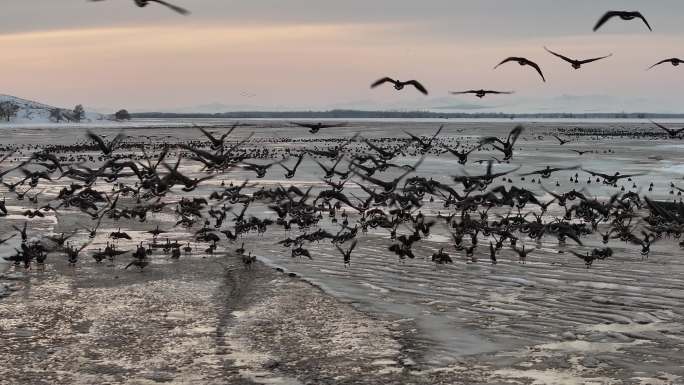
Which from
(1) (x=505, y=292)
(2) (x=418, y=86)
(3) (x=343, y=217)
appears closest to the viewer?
(2) (x=418, y=86)

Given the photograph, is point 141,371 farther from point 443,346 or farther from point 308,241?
point 308,241

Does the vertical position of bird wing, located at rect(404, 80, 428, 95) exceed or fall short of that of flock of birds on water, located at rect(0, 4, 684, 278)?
it exceeds it

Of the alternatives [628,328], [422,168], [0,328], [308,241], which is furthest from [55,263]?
A: [422,168]

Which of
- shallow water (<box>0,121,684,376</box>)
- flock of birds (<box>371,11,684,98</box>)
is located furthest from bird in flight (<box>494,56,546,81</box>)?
shallow water (<box>0,121,684,376</box>)

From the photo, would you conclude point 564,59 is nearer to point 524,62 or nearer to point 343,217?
point 524,62

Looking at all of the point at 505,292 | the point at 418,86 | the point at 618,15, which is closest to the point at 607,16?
the point at 618,15

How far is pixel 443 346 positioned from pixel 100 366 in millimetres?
5223

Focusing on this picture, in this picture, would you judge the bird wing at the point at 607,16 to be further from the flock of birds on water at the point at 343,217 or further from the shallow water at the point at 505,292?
the shallow water at the point at 505,292

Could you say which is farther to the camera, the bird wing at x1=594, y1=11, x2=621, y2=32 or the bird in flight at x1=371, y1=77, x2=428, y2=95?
the bird in flight at x1=371, y1=77, x2=428, y2=95

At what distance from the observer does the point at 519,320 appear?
13984 millimetres

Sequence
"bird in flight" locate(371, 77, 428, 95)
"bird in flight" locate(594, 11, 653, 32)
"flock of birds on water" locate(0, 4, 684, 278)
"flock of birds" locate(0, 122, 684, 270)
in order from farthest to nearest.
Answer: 1. "flock of birds" locate(0, 122, 684, 270)
2. "flock of birds on water" locate(0, 4, 684, 278)
3. "bird in flight" locate(371, 77, 428, 95)
4. "bird in flight" locate(594, 11, 653, 32)

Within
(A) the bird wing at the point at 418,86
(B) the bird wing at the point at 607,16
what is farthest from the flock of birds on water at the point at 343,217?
(B) the bird wing at the point at 607,16

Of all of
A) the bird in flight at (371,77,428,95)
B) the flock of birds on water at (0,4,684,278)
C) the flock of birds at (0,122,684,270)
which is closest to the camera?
the bird in flight at (371,77,428,95)

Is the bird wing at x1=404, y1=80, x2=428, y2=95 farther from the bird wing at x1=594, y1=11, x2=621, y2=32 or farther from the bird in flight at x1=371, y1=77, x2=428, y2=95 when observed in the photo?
the bird wing at x1=594, y1=11, x2=621, y2=32
